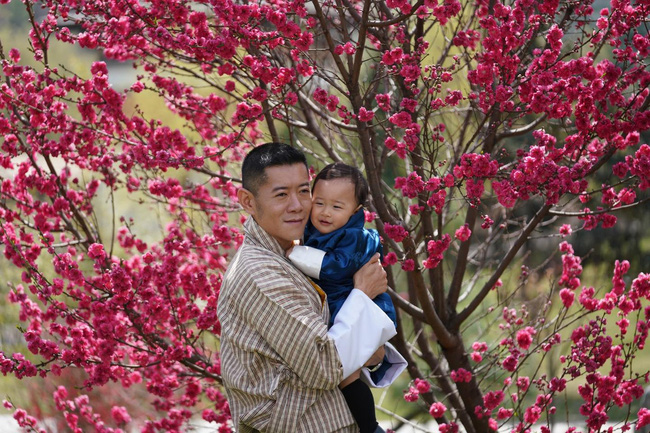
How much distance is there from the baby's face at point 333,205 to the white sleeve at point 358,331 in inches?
12.7

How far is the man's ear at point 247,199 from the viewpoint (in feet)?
8.45

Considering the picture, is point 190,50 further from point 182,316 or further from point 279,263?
point 279,263

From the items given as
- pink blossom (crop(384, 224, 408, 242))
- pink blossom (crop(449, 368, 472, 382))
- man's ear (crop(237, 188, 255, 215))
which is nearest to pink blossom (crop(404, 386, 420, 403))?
pink blossom (crop(449, 368, 472, 382))

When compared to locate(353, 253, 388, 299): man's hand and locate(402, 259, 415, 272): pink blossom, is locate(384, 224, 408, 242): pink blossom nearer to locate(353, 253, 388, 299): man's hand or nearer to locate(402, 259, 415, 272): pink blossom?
locate(402, 259, 415, 272): pink blossom

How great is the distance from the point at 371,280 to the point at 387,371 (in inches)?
13.0

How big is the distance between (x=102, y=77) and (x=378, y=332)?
2294 mm

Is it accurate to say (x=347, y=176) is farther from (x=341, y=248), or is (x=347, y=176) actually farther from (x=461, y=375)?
(x=461, y=375)

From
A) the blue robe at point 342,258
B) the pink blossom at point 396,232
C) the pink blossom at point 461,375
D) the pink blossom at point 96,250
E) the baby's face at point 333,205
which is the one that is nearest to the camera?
the blue robe at point 342,258

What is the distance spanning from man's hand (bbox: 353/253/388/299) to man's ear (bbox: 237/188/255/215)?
404 millimetres

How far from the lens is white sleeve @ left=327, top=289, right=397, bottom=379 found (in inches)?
89.7

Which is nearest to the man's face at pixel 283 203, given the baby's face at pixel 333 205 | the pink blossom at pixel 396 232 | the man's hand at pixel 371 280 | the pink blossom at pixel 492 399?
the baby's face at pixel 333 205

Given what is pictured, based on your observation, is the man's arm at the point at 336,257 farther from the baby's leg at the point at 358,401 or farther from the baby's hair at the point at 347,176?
the baby's leg at the point at 358,401

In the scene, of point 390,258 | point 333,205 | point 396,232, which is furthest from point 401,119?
point 333,205

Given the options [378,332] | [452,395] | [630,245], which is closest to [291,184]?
[378,332]
